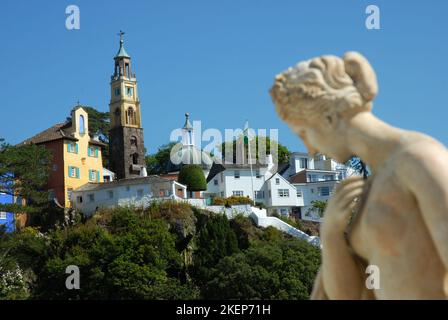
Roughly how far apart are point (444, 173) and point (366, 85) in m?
0.74

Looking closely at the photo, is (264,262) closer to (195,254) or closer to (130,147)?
(195,254)

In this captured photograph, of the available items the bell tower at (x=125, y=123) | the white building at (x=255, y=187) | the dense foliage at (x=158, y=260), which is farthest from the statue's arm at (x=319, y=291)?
the bell tower at (x=125, y=123)

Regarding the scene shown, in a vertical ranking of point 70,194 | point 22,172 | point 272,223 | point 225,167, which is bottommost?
point 272,223

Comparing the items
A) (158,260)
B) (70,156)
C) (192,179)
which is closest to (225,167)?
(192,179)

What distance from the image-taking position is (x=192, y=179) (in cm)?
7781

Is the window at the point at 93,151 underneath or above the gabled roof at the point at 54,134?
underneath

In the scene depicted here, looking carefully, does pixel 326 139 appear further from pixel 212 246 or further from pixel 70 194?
pixel 70 194

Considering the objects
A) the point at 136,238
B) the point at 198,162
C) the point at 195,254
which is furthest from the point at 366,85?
the point at 198,162

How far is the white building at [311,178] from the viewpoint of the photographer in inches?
3324

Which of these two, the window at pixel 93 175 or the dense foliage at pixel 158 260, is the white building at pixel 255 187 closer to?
the window at pixel 93 175

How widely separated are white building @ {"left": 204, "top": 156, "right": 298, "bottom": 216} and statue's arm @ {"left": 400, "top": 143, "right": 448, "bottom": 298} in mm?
78644

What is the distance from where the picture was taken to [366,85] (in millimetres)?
4078

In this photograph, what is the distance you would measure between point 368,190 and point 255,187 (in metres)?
80.5

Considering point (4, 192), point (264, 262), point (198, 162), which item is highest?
point (198, 162)
